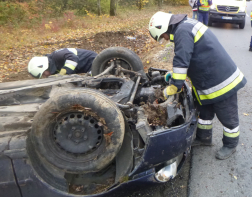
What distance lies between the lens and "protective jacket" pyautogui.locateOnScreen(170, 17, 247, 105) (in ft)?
8.41

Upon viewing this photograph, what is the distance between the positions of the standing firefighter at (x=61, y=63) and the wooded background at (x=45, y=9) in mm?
8681

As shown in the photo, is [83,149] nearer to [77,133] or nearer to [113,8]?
[77,133]

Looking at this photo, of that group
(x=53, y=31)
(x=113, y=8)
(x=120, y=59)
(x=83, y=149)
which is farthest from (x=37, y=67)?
(x=113, y=8)

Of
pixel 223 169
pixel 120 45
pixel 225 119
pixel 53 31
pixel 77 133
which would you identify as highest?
pixel 77 133

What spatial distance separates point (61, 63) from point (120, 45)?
446 cm

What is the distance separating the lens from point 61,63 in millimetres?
4707

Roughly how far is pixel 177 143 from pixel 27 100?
1.90 meters

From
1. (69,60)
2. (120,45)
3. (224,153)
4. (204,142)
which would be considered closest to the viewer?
(224,153)

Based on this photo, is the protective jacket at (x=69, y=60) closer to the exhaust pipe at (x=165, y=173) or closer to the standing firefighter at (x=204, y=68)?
the standing firefighter at (x=204, y=68)

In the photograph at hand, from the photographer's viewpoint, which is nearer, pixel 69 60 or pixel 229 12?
pixel 69 60

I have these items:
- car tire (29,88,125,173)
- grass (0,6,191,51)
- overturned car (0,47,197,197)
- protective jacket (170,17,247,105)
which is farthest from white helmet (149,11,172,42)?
grass (0,6,191,51)

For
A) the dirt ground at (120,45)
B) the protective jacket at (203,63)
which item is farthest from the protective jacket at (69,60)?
the protective jacket at (203,63)

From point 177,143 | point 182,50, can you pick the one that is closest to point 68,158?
point 177,143

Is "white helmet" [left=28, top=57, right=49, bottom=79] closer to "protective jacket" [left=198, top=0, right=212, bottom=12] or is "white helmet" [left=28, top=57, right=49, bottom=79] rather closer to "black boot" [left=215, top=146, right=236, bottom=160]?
"black boot" [left=215, top=146, right=236, bottom=160]
